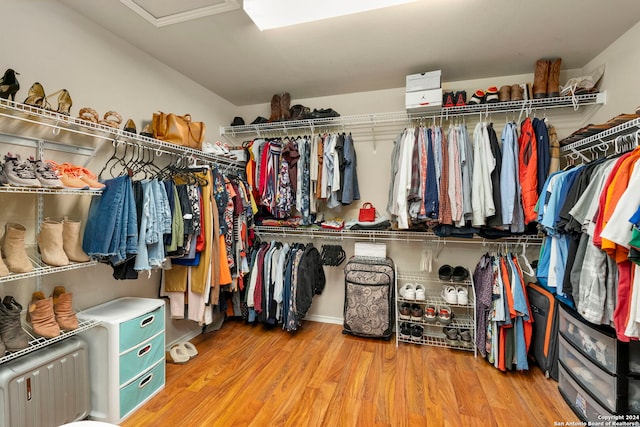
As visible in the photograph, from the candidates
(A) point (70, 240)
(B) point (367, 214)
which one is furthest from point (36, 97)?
(B) point (367, 214)

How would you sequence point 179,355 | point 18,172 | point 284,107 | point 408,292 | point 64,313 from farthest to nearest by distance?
point 284,107
point 408,292
point 179,355
point 64,313
point 18,172

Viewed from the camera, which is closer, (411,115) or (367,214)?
(411,115)

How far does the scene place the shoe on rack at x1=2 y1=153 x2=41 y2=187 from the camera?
3.89 feet

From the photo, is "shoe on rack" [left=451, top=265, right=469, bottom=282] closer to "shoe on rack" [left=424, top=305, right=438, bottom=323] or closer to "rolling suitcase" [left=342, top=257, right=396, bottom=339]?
"shoe on rack" [left=424, top=305, right=438, bottom=323]

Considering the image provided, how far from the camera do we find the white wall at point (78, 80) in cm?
147

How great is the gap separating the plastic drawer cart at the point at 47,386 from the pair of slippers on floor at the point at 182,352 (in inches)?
27.0

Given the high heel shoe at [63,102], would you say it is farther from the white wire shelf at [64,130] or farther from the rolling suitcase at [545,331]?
the rolling suitcase at [545,331]

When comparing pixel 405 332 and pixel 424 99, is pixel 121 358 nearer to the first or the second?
pixel 405 332

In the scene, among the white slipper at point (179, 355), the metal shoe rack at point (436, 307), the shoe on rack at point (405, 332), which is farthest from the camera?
the shoe on rack at point (405, 332)

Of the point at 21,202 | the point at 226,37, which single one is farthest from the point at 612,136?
the point at 21,202

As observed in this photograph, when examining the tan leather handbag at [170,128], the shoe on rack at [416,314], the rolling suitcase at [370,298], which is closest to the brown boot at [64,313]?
the tan leather handbag at [170,128]

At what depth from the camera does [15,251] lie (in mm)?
1274

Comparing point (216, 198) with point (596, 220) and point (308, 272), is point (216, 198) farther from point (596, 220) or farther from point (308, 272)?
point (596, 220)

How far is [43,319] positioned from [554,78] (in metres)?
3.73
